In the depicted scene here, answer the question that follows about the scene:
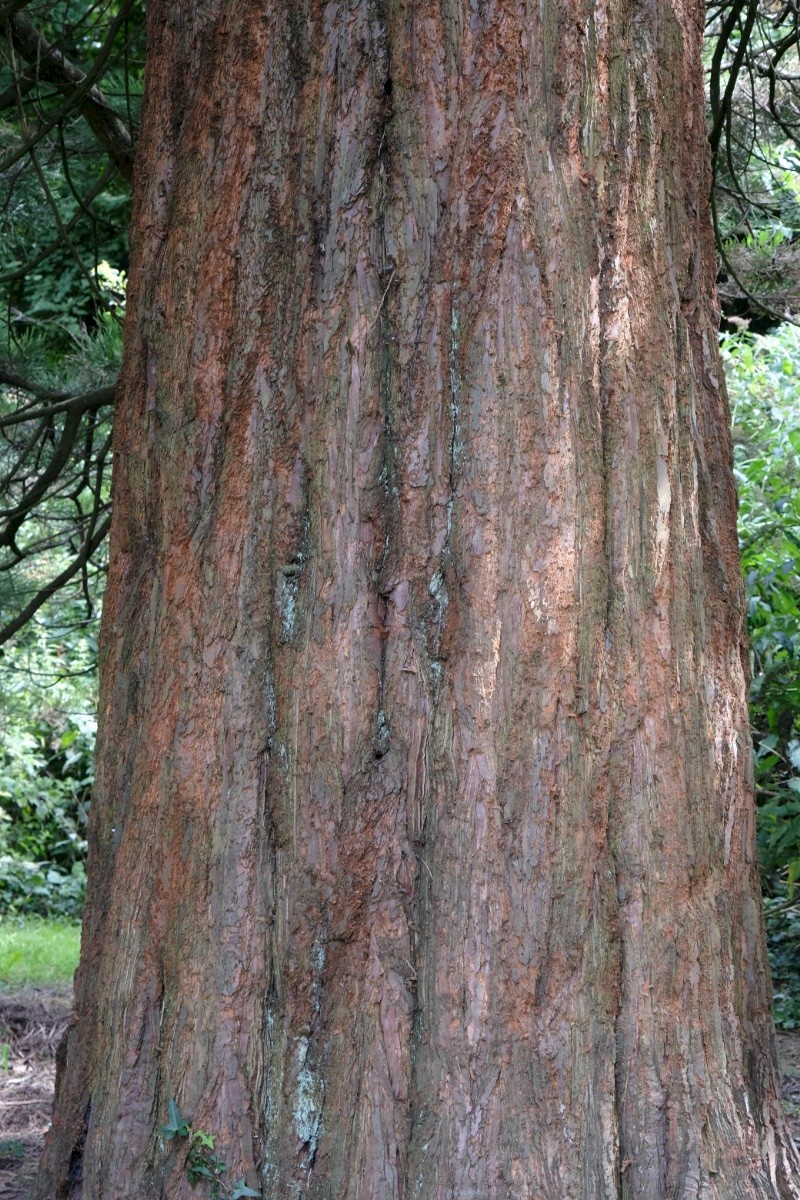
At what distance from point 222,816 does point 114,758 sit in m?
0.29

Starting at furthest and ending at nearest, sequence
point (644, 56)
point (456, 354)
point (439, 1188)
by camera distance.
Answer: point (644, 56), point (456, 354), point (439, 1188)

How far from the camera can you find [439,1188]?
5.85 ft

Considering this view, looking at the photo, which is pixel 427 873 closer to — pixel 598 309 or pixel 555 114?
pixel 598 309

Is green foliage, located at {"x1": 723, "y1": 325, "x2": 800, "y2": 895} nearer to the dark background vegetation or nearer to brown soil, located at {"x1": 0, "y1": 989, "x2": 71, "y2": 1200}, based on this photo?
the dark background vegetation

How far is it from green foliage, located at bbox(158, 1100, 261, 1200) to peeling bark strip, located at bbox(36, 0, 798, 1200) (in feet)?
0.09

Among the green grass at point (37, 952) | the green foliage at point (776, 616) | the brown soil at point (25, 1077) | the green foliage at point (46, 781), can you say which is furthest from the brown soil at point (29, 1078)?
the green foliage at point (46, 781)

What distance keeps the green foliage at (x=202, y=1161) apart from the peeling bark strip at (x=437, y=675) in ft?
0.09

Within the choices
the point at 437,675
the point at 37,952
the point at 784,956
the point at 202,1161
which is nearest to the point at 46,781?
the point at 37,952

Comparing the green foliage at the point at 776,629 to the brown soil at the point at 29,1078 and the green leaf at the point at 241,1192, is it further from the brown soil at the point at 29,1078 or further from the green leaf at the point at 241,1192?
the green leaf at the point at 241,1192

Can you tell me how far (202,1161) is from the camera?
1.90 m

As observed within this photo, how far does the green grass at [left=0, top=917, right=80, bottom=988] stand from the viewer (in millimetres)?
6133

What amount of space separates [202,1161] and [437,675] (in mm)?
851

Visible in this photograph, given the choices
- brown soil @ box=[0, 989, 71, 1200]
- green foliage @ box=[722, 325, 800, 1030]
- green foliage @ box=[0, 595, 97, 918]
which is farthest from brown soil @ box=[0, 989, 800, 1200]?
green foliage @ box=[0, 595, 97, 918]

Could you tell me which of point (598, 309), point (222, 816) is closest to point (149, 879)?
point (222, 816)
